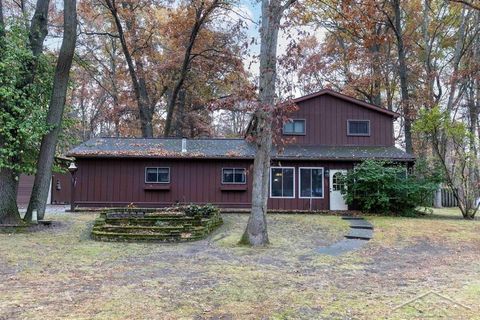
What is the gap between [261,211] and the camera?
30.0ft

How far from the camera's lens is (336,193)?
16.5 meters

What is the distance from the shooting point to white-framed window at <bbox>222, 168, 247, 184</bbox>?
16609mm

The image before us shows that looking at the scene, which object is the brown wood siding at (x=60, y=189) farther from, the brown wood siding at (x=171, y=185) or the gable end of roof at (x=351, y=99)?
the gable end of roof at (x=351, y=99)

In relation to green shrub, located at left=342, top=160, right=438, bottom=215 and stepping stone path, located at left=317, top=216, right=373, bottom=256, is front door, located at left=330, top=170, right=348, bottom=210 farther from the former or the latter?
stepping stone path, located at left=317, top=216, right=373, bottom=256

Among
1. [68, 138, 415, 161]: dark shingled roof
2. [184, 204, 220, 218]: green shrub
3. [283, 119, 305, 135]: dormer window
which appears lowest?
[184, 204, 220, 218]: green shrub

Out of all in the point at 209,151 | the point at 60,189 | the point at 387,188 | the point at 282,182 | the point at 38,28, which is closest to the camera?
the point at 38,28

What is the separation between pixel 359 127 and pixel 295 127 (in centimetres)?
290

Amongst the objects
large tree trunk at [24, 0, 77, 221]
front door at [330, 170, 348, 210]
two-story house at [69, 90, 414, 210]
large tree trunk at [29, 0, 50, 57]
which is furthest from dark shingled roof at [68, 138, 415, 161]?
large tree trunk at [29, 0, 50, 57]

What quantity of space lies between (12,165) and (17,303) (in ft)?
23.2

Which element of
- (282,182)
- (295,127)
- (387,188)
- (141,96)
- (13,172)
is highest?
(141,96)

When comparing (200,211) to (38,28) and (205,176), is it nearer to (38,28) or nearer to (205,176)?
(205,176)

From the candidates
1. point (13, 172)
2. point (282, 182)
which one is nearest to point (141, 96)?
point (282, 182)

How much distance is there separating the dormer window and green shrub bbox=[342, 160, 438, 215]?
3.16 m

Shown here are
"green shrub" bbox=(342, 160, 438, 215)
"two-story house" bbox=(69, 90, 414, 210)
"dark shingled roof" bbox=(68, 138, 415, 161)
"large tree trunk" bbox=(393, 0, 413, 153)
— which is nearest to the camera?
"green shrub" bbox=(342, 160, 438, 215)
